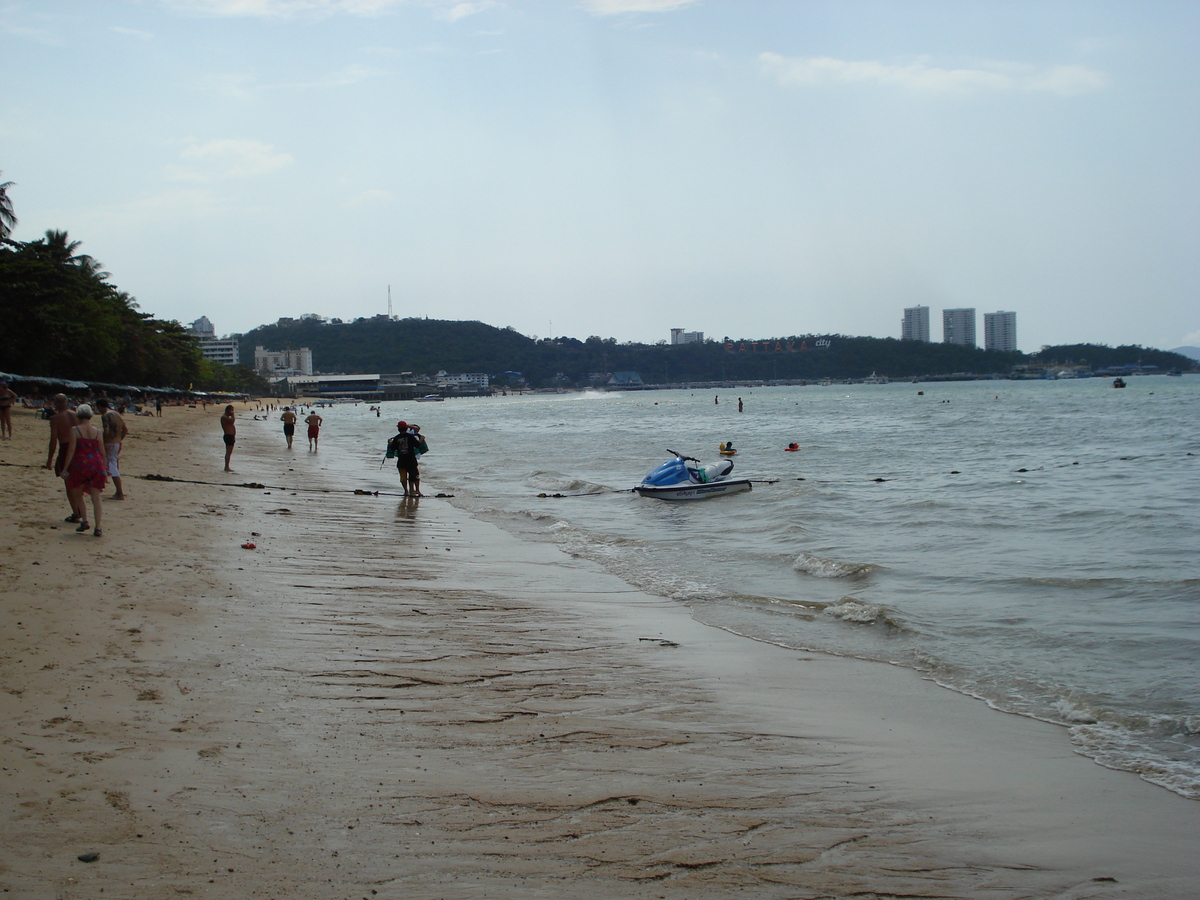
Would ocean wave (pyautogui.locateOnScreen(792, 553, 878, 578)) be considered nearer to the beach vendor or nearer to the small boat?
the small boat

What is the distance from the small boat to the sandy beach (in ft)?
31.9

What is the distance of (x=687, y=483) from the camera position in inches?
675

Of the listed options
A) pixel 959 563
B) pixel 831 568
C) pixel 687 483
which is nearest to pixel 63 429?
pixel 831 568

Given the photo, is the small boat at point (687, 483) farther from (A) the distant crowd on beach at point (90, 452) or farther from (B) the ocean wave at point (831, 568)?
(B) the ocean wave at point (831, 568)

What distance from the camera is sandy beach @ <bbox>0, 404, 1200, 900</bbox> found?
3.06 metres

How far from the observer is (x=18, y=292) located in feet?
131

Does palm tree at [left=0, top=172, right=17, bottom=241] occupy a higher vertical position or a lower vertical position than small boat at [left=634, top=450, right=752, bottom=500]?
higher

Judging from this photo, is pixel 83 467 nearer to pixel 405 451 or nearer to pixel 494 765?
pixel 494 765

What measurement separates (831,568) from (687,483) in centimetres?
756

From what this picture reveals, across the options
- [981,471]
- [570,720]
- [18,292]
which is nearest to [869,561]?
[570,720]

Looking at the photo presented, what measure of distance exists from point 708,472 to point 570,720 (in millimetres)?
13482

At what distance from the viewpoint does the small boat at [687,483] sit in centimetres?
1692

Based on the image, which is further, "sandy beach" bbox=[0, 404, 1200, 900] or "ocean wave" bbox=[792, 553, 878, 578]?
"ocean wave" bbox=[792, 553, 878, 578]

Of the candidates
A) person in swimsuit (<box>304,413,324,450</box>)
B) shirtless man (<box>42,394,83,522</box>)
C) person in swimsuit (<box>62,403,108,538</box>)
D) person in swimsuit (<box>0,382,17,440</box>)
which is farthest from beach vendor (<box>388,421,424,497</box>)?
person in swimsuit (<box>304,413,324,450</box>)
